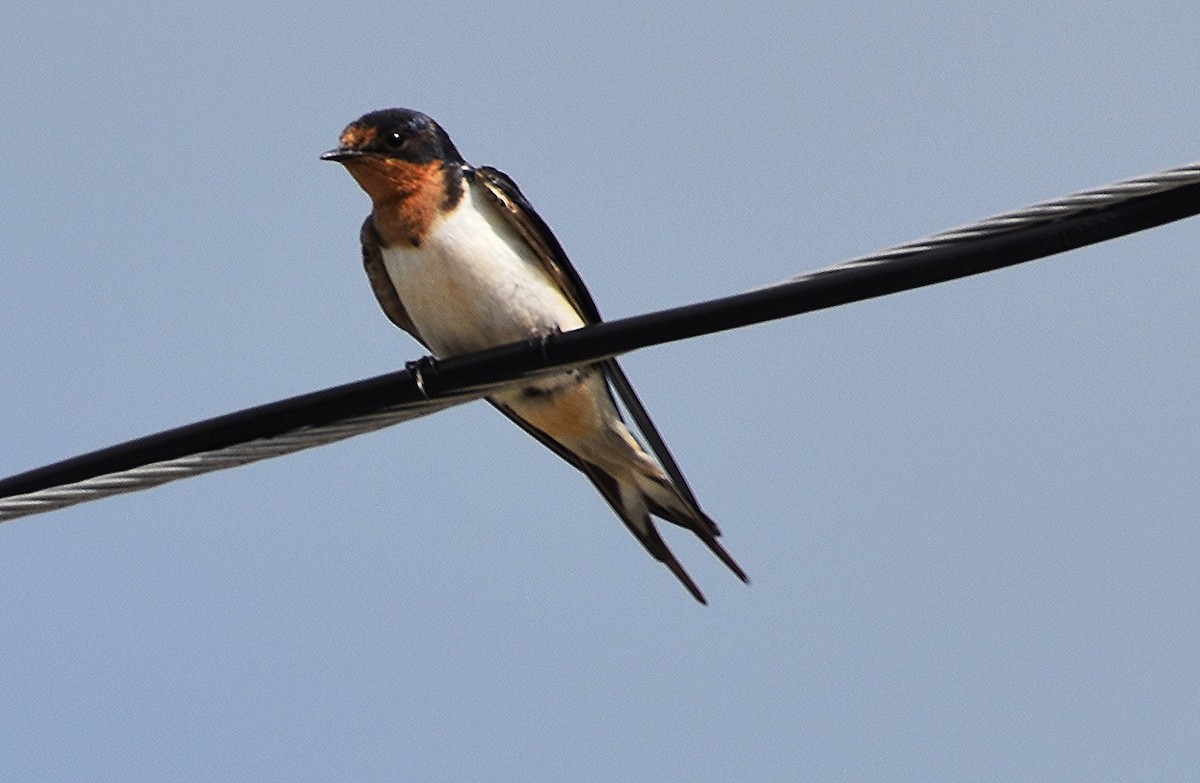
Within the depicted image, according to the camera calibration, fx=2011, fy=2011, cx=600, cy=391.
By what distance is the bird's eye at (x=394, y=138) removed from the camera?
514 cm

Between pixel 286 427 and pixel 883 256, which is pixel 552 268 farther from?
pixel 883 256

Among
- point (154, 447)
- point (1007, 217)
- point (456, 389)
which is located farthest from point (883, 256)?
point (154, 447)

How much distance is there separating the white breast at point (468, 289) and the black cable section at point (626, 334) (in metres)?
1.03

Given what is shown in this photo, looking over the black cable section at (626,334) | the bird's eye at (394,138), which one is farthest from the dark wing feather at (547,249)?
the black cable section at (626,334)

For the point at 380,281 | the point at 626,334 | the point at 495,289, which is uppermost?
the point at 380,281

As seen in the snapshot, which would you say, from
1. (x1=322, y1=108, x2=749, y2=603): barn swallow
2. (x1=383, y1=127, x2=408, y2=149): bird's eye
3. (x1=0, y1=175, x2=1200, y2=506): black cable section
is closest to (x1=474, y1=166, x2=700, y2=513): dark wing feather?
(x1=322, y1=108, x2=749, y2=603): barn swallow

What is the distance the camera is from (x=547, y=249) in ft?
16.6

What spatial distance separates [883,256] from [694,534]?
2.08 m

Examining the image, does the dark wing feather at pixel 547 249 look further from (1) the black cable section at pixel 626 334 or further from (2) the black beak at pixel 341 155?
(1) the black cable section at pixel 626 334

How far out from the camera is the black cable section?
2994 millimetres

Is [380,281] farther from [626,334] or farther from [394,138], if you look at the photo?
[626,334]

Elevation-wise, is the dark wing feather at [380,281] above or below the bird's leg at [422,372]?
above

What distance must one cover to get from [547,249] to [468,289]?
307 millimetres

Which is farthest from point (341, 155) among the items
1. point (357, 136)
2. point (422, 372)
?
point (422, 372)
